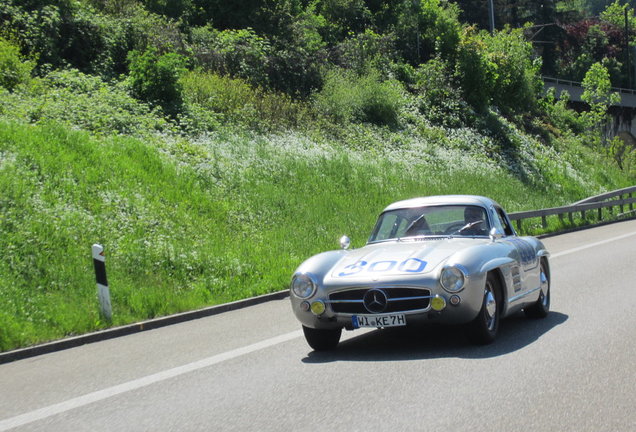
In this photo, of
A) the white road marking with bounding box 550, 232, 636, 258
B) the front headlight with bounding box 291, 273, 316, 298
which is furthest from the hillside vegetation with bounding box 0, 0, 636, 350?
the white road marking with bounding box 550, 232, 636, 258

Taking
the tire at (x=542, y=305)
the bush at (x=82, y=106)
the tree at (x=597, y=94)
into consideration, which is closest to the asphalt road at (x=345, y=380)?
the tire at (x=542, y=305)

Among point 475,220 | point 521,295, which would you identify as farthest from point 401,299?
point 475,220

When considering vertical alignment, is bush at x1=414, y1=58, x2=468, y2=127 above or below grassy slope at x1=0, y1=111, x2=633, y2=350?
above

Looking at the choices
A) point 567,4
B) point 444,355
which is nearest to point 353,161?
point 444,355

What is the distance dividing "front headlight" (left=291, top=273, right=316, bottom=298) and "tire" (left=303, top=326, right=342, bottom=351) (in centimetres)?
37

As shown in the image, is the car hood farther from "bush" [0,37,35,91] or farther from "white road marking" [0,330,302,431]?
"bush" [0,37,35,91]

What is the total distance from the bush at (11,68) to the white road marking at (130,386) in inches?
653

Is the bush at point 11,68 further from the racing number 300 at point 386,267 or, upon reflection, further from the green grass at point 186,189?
the racing number 300 at point 386,267

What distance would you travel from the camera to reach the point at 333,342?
8.58m

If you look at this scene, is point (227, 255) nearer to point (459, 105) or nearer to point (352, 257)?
point (352, 257)

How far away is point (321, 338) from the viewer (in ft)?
27.8

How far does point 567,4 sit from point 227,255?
92345 mm

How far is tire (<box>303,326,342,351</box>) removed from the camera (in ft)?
27.7

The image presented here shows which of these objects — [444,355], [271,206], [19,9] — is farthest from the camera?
→ [19,9]
